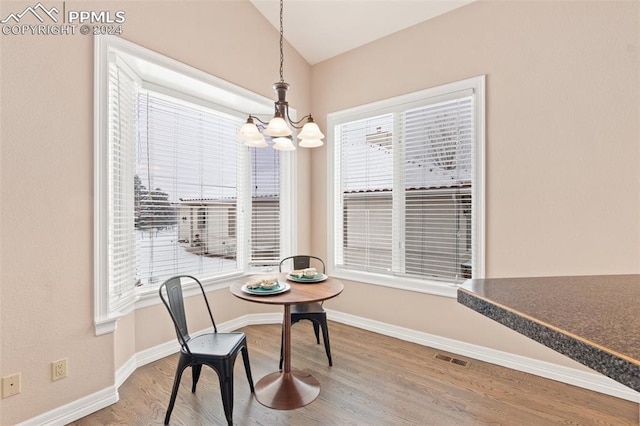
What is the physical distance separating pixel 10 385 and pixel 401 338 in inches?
120

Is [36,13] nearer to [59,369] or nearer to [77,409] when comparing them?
[59,369]

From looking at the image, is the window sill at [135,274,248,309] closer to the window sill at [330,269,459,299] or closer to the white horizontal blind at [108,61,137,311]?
the white horizontal blind at [108,61,137,311]

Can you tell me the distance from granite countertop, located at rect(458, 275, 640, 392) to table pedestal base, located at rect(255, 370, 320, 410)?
180cm

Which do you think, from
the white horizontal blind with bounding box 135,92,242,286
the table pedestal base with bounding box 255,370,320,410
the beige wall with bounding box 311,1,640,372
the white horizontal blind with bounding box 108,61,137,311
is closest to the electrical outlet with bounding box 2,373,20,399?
the white horizontal blind with bounding box 108,61,137,311

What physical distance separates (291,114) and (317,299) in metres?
2.59

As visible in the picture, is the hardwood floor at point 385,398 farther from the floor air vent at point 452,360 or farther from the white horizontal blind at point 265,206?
the white horizontal blind at point 265,206

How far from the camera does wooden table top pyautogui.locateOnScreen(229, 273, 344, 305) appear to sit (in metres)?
1.95

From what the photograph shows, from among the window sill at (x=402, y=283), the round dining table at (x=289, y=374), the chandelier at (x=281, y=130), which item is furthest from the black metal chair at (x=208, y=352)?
the window sill at (x=402, y=283)

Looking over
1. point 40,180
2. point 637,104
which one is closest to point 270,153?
point 40,180

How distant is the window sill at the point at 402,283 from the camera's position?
295cm

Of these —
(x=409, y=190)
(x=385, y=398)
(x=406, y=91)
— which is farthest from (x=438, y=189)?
(x=385, y=398)

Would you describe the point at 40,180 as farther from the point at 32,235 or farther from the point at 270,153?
the point at 270,153

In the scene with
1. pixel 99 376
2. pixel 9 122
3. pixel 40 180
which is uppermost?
pixel 9 122

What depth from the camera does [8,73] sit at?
178 centimetres
